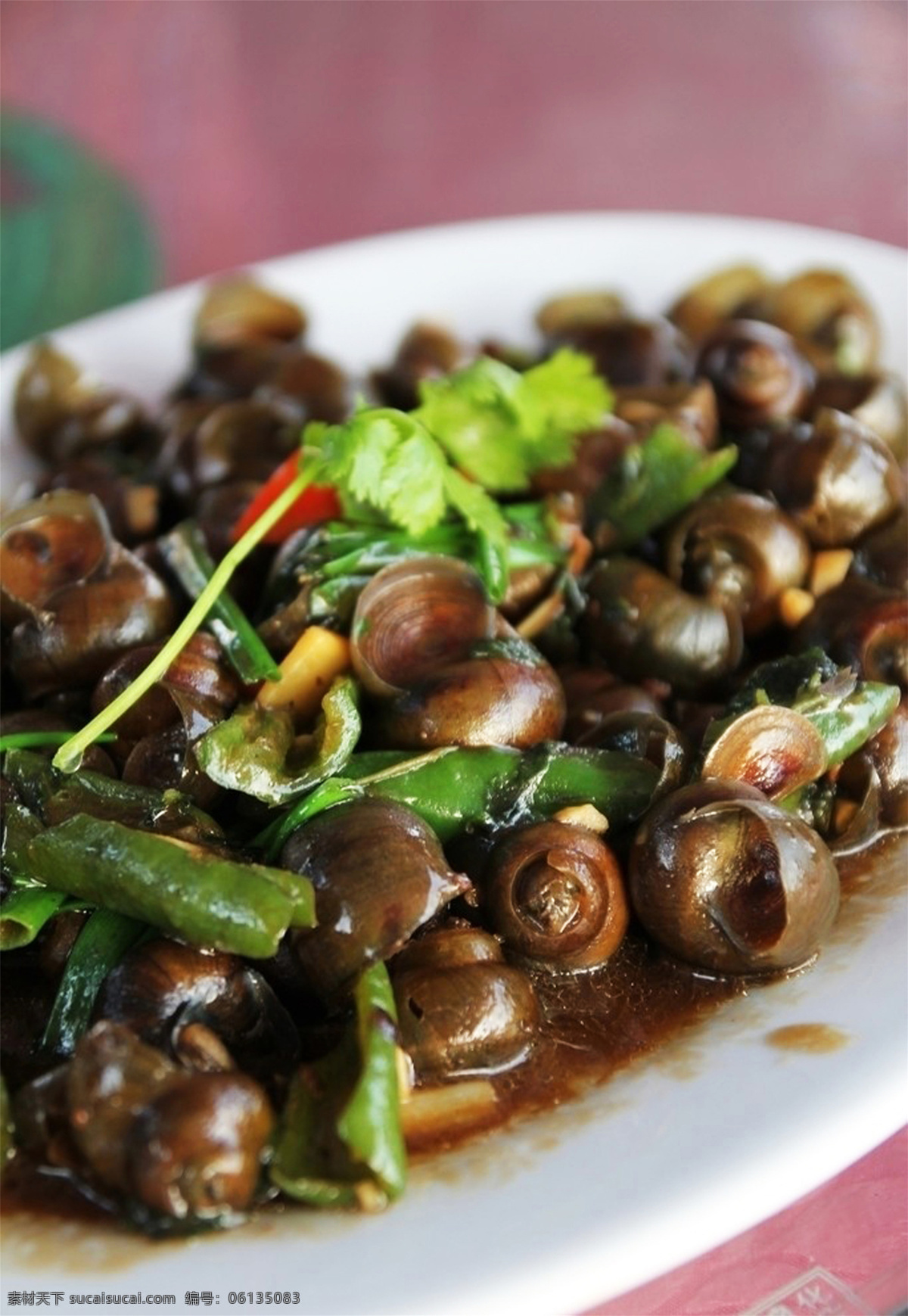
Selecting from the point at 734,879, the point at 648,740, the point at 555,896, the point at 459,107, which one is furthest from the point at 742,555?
the point at 459,107

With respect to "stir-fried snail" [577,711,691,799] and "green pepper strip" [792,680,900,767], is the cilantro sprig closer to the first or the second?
"stir-fried snail" [577,711,691,799]

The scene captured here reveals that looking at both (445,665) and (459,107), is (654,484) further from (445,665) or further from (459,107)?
(459,107)

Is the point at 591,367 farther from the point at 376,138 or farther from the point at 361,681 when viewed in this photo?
the point at 376,138

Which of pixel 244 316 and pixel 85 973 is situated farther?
pixel 244 316

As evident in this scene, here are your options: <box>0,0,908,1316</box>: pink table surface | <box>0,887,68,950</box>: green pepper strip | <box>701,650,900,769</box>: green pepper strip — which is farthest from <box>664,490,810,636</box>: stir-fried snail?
<box>0,0,908,1316</box>: pink table surface

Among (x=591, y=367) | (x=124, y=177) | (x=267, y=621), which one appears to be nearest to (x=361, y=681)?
(x=267, y=621)

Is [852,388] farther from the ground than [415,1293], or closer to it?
farther from the ground

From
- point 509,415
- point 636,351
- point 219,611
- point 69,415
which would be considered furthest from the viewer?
point 69,415

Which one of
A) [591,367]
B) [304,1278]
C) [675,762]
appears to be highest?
[591,367]
